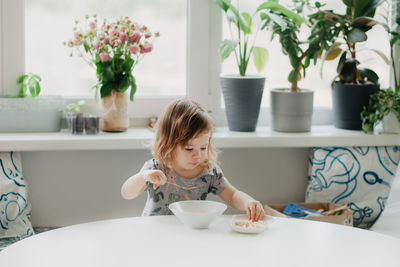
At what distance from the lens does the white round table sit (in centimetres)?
133

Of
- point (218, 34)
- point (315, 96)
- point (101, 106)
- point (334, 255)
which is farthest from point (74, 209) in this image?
point (334, 255)

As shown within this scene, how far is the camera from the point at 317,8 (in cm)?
257

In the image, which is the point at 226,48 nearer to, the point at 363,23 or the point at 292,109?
the point at 292,109

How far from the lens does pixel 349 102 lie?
102 inches

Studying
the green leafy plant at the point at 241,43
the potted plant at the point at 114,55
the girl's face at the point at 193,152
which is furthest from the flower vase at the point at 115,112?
the girl's face at the point at 193,152

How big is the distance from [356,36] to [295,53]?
0.26 meters

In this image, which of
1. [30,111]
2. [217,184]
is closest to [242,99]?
[217,184]

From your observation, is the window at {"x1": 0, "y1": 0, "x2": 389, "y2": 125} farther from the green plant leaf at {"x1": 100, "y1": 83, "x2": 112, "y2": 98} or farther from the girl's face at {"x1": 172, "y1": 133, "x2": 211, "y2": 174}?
the girl's face at {"x1": 172, "y1": 133, "x2": 211, "y2": 174}

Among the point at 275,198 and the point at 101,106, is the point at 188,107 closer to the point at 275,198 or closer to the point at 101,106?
the point at 101,106

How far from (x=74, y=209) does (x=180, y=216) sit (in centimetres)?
109

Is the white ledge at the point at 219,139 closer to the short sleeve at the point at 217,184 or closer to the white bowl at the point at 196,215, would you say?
the short sleeve at the point at 217,184

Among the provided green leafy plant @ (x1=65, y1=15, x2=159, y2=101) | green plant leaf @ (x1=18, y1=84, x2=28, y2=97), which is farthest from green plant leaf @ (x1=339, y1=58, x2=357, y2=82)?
green plant leaf @ (x1=18, y1=84, x2=28, y2=97)

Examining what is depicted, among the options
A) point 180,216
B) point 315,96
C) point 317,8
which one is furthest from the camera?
point 315,96

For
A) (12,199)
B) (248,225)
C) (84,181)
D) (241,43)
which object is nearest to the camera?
(248,225)
